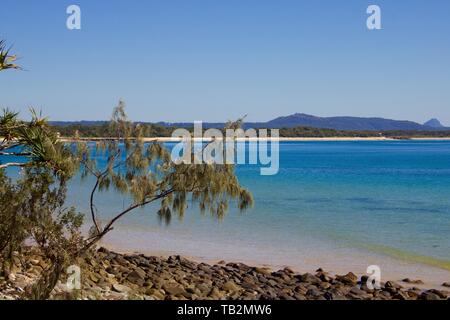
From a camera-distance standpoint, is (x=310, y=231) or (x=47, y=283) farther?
(x=310, y=231)

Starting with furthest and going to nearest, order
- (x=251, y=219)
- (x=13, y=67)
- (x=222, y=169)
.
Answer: (x=251, y=219) < (x=222, y=169) < (x=13, y=67)

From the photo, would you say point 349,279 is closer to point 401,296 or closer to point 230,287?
point 401,296

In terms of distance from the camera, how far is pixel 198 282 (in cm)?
1312

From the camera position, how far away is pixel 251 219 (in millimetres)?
24422

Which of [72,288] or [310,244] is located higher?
[72,288]

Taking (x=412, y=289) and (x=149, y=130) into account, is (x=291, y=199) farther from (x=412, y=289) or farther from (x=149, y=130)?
(x=149, y=130)

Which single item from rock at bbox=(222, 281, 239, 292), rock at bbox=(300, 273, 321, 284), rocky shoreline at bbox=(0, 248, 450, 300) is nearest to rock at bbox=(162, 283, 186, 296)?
rocky shoreline at bbox=(0, 248, 450, 300)

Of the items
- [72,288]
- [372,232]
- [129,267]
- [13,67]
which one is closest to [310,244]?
[372,232]

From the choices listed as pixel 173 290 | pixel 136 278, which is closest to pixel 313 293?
pixel 173 290

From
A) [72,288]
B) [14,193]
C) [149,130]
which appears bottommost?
[72,288]

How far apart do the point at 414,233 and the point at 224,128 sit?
1256 cm

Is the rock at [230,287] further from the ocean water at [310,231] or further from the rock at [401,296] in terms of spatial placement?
the rock at [401,296]

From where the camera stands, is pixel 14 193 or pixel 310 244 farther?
pixel 310 244

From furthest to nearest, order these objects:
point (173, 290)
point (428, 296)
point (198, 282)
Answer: point (198, 282)
point (428, 296)
point (173, 290)
